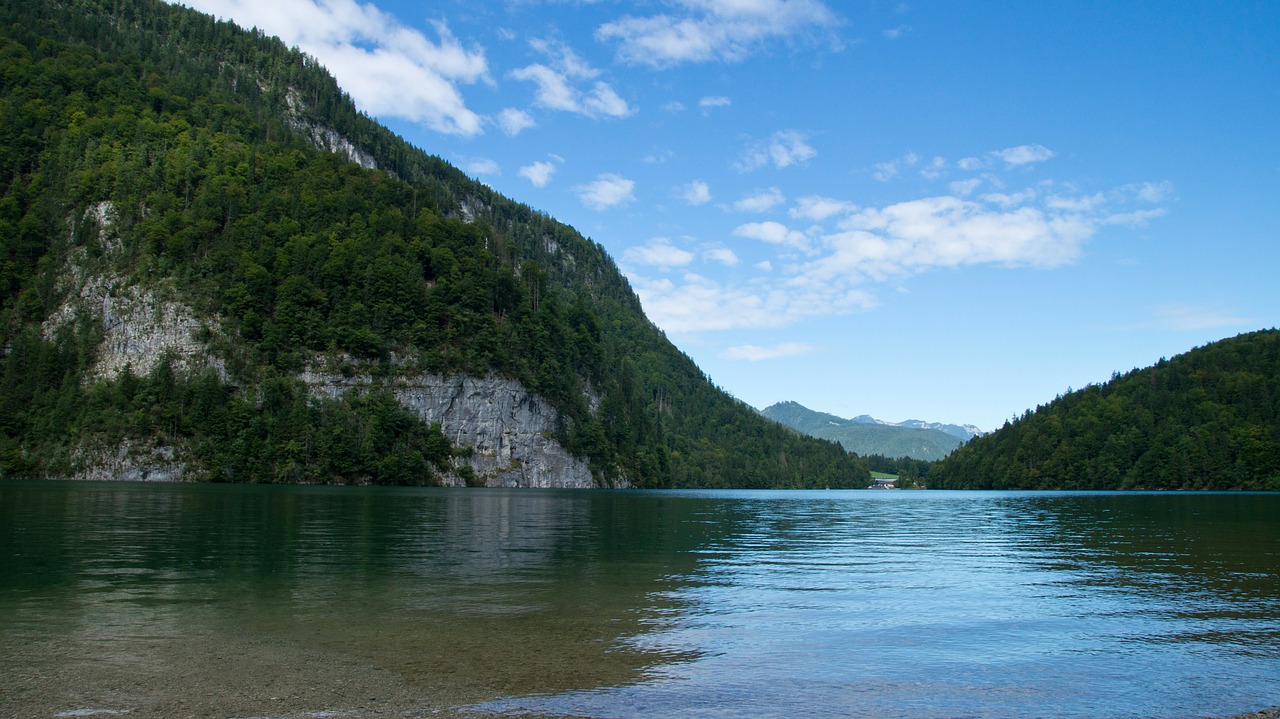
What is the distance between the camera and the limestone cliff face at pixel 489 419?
15625 cm

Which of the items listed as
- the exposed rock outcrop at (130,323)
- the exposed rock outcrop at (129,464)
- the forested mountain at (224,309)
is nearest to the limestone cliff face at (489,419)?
the forested mountain at (224,309)

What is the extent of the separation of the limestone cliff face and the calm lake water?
116422 millimetres

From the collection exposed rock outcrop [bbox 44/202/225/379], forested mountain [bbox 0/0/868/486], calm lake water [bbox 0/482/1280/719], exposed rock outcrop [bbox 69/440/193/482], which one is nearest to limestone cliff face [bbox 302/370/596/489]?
forested mountain [bbox 0/0/868/486]

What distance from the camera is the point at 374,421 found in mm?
146125

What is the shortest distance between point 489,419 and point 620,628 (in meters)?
147

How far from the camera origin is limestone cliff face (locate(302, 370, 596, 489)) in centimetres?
15625

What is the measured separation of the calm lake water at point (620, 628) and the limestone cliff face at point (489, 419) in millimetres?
116422

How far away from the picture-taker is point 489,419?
6427 inches

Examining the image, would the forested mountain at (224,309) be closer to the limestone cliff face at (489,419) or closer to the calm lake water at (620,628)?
the limestone cliff face at (489,419)

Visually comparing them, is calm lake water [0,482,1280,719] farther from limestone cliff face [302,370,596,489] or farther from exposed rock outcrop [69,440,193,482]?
limestone cliff face [302,370,596,489]

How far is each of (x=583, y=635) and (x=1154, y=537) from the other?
44.9 m

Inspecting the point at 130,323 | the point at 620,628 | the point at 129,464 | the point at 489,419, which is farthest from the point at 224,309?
the point at 620,628

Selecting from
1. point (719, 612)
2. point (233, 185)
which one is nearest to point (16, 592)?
point (719, 612)

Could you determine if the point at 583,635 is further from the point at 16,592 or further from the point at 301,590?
the point at 16,592
